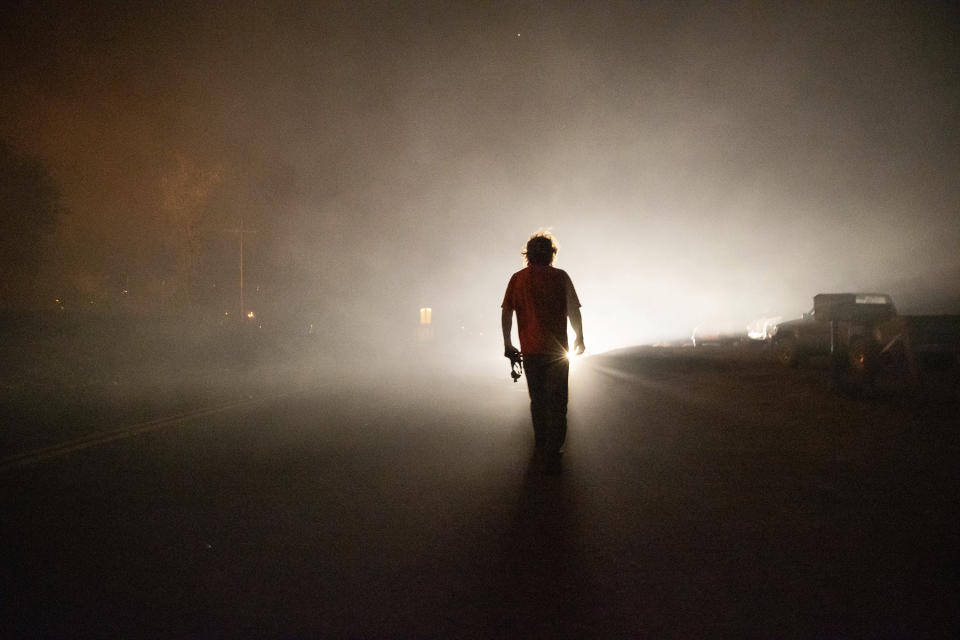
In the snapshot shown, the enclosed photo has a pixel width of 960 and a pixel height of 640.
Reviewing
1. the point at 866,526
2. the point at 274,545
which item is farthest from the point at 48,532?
the point at 866,526

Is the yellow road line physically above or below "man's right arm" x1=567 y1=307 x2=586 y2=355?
below

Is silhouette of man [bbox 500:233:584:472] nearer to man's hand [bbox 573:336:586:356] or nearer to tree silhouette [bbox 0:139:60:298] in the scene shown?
man's hand [bbox 573:336:586:356]

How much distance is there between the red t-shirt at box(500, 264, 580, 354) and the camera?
A: 21.2 ft

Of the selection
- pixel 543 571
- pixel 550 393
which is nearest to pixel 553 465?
pixel 550 393

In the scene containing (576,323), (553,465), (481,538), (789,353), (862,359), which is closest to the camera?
(481,538)

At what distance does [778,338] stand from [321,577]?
20666 millimetres

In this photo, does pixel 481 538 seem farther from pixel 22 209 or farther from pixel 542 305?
pixel 22 209

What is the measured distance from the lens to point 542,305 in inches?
258

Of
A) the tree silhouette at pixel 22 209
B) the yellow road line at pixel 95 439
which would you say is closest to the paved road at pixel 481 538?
the yellow road line at pixel 95 439

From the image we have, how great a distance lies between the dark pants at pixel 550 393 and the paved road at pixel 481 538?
0.38 meters

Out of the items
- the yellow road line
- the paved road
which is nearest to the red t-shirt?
the paved road

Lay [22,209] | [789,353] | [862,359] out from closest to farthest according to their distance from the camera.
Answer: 1. [862,359]
2. [789,353]
3. [22,209]

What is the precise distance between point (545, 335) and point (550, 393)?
49 centimetres

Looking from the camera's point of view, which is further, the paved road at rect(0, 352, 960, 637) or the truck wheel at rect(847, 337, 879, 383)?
the truck wheel at rect(847, 337, 879, 383)
